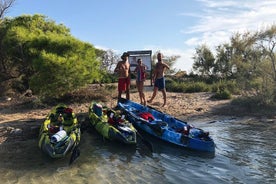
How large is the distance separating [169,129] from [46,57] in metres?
5.85

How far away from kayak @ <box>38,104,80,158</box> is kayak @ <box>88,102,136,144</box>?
0.64 m

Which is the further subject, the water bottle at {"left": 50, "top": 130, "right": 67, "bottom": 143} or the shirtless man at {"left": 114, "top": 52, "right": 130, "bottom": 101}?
the shirtless man at {"left": 114, "top": 52, "right": 130, "bottom": 101}

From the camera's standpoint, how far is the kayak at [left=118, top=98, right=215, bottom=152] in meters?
9.69

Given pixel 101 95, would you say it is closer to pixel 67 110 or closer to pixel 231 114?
pixel 67 110

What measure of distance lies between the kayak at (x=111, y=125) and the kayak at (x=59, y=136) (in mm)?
643

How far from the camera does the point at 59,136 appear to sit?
9.12 m

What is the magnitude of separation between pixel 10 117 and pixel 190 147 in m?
6.51

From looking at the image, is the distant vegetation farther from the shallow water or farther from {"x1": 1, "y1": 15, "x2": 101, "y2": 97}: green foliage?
the shallow water

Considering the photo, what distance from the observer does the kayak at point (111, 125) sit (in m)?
9.91

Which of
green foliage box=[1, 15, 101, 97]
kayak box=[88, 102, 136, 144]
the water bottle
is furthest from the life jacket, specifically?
green foliage box=[1, 15, 101, 97]

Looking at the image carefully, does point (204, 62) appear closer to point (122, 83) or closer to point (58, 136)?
point (122, 83)

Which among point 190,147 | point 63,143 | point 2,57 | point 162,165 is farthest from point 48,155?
point 2,57

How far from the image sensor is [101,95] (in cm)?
1582

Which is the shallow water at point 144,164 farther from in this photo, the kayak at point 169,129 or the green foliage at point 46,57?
the green foliage at point 46,57
